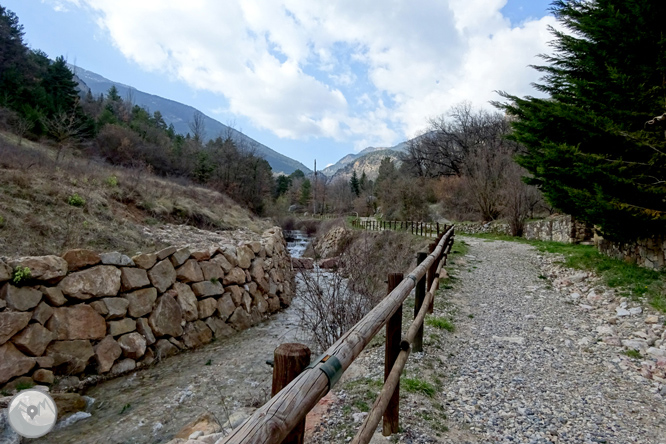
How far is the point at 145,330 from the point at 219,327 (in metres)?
1.61

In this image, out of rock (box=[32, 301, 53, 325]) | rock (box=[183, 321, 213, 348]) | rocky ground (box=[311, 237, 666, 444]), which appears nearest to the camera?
rocky ground (box=[311, 237, 666, 444])

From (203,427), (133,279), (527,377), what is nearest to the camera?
(203,427)

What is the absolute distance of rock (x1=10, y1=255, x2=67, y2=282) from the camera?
16.0 ft

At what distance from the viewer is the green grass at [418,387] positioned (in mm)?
3129

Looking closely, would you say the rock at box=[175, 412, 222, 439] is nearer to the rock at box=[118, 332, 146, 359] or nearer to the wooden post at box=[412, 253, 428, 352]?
the wooden post at box=[412, 253, 428, 352]

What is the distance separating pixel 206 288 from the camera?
7.15 metres

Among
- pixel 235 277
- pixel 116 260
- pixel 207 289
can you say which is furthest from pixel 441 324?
pixel 116 260

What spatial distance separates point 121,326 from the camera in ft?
18.5

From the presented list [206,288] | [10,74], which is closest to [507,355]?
[206,288]

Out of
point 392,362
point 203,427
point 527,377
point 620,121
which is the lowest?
point 203,427

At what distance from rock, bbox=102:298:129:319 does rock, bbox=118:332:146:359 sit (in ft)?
1.22

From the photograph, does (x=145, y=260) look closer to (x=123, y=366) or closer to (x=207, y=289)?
(x=207, y=289)

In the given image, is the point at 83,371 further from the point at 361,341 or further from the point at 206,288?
the point at 361,341

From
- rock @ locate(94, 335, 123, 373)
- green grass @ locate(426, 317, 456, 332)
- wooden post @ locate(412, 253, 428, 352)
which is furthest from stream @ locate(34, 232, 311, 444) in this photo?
green grass @ locate(426, 317, 456, 332)
